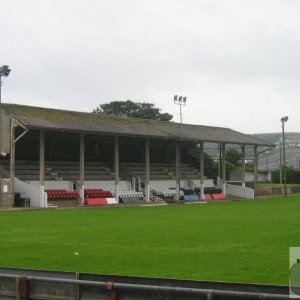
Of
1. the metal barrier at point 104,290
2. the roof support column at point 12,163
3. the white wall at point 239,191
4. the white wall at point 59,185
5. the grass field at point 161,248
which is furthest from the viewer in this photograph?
the white wall at point 239,191

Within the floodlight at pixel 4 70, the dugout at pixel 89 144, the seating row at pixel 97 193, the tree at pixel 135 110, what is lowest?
the seating row at pixel 97 193

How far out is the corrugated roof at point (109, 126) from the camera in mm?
44312

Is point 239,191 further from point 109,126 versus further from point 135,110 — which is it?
point 135,110

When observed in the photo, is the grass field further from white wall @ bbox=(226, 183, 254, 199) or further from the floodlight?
white wall @ bbox=(226, 183, 254, 199)

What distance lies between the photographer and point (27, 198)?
43719 millimetres

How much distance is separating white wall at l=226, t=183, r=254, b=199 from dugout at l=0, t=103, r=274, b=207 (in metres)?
1.37

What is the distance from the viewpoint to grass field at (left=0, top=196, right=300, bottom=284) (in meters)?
12.9

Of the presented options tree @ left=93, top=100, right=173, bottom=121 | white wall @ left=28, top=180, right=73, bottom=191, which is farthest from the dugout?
tree @ left=93, top=100, right=173, bottom=121

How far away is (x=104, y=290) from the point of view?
767 centimetres

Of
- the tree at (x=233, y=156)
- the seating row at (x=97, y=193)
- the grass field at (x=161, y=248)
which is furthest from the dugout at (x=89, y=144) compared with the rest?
the tree at (x=233, y=156)

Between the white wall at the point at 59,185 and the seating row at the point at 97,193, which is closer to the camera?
the white wall at the point at 59,185

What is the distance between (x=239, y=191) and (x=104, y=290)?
192 feet

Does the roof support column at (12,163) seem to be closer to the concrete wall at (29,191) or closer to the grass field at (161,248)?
the concrete wall at (29,191)

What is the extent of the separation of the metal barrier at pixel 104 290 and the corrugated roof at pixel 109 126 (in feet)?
112
